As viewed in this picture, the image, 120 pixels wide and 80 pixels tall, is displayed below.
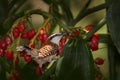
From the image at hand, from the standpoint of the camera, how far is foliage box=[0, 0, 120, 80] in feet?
1.95

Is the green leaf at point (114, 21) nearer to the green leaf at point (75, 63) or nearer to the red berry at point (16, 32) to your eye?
the green leaf at point (75, 63)

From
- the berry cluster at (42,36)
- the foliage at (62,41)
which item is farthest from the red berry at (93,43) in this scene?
the berry cluster at (42,36)

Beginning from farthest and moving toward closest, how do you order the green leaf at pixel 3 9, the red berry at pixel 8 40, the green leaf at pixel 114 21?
the green leaf at pixel 3 9 → the red berry at pixel 8 40 → the green leaf at pixel 114 21

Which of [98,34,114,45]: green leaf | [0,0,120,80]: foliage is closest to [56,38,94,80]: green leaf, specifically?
[0,0,120,80]: foliage

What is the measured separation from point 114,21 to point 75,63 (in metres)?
0.12

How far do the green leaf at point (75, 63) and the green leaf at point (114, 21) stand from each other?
6 centimetres

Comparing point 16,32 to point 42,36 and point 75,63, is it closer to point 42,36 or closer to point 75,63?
point 42,36

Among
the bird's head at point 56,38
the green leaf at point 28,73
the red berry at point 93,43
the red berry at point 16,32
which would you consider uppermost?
the red berry at point 16,32

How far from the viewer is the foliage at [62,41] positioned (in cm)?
60

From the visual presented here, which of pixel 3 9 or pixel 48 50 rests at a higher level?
pixel 3 9

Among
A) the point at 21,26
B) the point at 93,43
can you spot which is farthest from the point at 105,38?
the point at 21,26

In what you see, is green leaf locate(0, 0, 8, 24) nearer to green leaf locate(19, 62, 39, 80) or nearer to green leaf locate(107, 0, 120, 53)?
green leaf locate(19, 62, 39, 80)

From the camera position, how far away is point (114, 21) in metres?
0.59

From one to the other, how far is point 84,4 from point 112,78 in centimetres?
24
